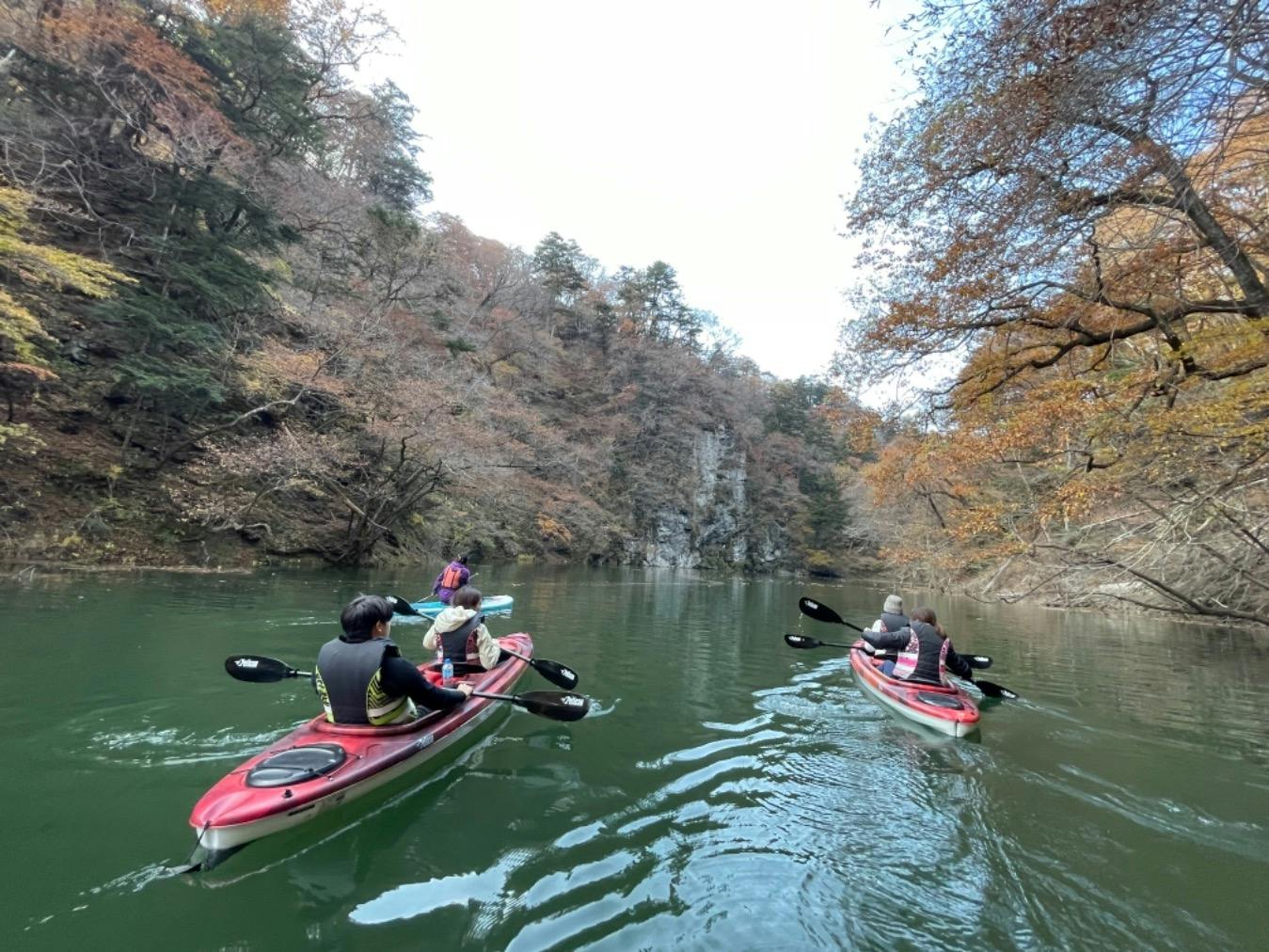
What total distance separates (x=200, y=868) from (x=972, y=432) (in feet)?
35.0

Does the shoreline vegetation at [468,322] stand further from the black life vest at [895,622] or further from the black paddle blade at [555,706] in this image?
the black paddle blade at [555,706]

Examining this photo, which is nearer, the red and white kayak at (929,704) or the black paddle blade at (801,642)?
the red and white kayak at (929,704)

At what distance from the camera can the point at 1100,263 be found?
287 inches

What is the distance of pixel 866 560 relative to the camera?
4247 cm

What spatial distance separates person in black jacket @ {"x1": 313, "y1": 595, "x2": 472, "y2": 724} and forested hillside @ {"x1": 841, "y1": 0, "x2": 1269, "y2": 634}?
21.0 ft

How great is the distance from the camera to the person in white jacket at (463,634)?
5781mm

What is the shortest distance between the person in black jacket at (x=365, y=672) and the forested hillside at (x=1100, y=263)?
6.41 meters

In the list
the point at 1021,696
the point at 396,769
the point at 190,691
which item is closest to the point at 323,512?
the point at 190,691

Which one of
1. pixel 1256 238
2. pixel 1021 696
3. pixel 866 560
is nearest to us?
pixel 1256 238

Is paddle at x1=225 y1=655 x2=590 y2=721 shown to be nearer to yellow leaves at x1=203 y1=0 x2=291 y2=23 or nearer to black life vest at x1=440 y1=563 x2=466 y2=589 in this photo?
black life vest at x1=440 y1=563 x2=466 y2=589

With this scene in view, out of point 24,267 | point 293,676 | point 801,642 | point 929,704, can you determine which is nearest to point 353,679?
point 293,676

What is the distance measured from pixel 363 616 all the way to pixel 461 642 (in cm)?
206

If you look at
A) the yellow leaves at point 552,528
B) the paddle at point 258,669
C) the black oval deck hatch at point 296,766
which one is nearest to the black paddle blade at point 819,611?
the paddle at point 258,669

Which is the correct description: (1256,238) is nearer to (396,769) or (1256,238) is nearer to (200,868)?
(396,769)
